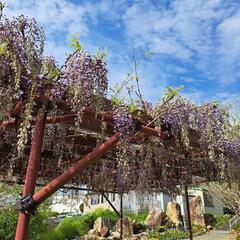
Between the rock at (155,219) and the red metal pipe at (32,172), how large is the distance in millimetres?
14605

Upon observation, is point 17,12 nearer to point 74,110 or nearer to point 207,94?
point 74,110

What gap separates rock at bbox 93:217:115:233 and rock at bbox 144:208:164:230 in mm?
1666

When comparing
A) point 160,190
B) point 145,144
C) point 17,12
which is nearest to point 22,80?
point 17,12

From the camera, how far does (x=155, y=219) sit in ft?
57.0

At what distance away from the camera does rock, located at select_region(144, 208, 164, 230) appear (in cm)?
1706

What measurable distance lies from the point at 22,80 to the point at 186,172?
14.0 feet

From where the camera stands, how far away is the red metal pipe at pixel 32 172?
2912mm

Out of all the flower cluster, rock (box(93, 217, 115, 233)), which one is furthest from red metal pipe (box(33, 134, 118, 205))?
rock (box(93, 217, 115, 233))

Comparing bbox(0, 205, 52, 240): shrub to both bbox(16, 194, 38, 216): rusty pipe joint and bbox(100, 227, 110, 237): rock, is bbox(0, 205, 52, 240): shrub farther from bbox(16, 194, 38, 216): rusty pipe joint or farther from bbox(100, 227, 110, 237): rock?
bbox(16, 194, 38, 216): rusty pipe joint

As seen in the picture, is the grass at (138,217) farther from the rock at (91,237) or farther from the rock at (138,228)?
the rock at (91,237)

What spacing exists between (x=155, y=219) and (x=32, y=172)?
49.5 ft

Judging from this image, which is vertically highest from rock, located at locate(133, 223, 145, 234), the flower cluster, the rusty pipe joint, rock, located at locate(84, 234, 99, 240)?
the flower cluster

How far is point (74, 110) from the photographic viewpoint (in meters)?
3.29

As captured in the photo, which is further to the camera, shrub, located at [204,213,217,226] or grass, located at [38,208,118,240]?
shrub, located at [204,213,217,226]
